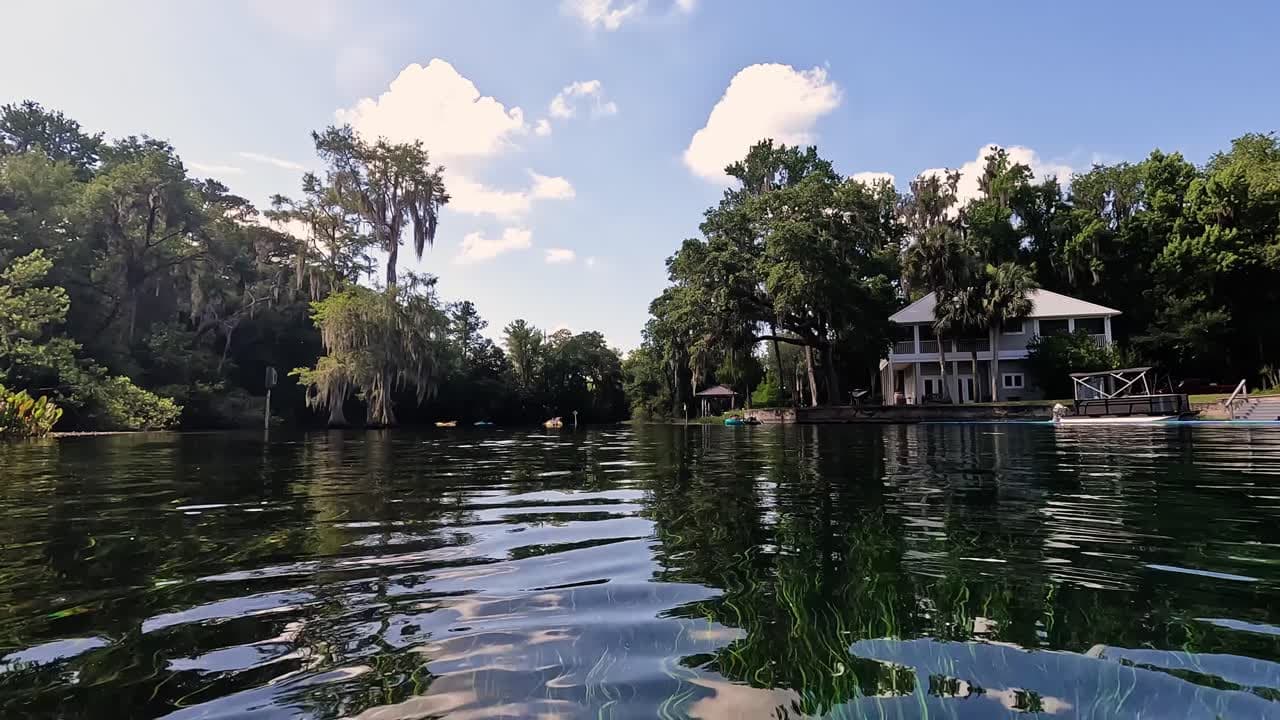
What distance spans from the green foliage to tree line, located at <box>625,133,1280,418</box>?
11cm

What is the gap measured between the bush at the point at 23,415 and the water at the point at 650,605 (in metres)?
19.4

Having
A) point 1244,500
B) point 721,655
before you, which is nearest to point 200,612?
point 721,655

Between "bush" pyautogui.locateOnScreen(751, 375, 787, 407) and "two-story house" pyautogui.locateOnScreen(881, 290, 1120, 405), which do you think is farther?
"bush" pyautogui.locateOnScreen(751, 375, 787, 407)

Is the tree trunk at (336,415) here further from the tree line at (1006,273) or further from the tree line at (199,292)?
the tree line at (1006,273)

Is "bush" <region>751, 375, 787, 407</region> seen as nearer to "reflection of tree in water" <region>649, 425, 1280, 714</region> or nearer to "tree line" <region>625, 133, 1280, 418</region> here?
"tree line" <region>625, 133, 1280, 418</region>

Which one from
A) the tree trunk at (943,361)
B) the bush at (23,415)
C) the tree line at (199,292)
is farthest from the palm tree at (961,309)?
the bush at (23,415)

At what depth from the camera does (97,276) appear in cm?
3812

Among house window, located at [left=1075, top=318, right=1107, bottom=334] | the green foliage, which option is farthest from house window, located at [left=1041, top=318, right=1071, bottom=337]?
the green foliage

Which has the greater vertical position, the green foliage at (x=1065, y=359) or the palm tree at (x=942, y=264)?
the palm tree at (x=942, y=264)

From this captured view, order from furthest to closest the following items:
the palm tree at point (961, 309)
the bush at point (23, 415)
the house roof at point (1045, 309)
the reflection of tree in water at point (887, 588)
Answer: the house roof at point (1045, 309) → the palm tree at point (961, 309) → the bush at point (23, 415) → the reflection of tree in water at point (887, 588)

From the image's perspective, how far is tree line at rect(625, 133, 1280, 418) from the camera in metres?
39.5

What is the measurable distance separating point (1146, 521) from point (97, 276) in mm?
48681

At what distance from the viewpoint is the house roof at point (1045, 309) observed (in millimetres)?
41688

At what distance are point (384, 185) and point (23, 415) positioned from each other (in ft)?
93.2
